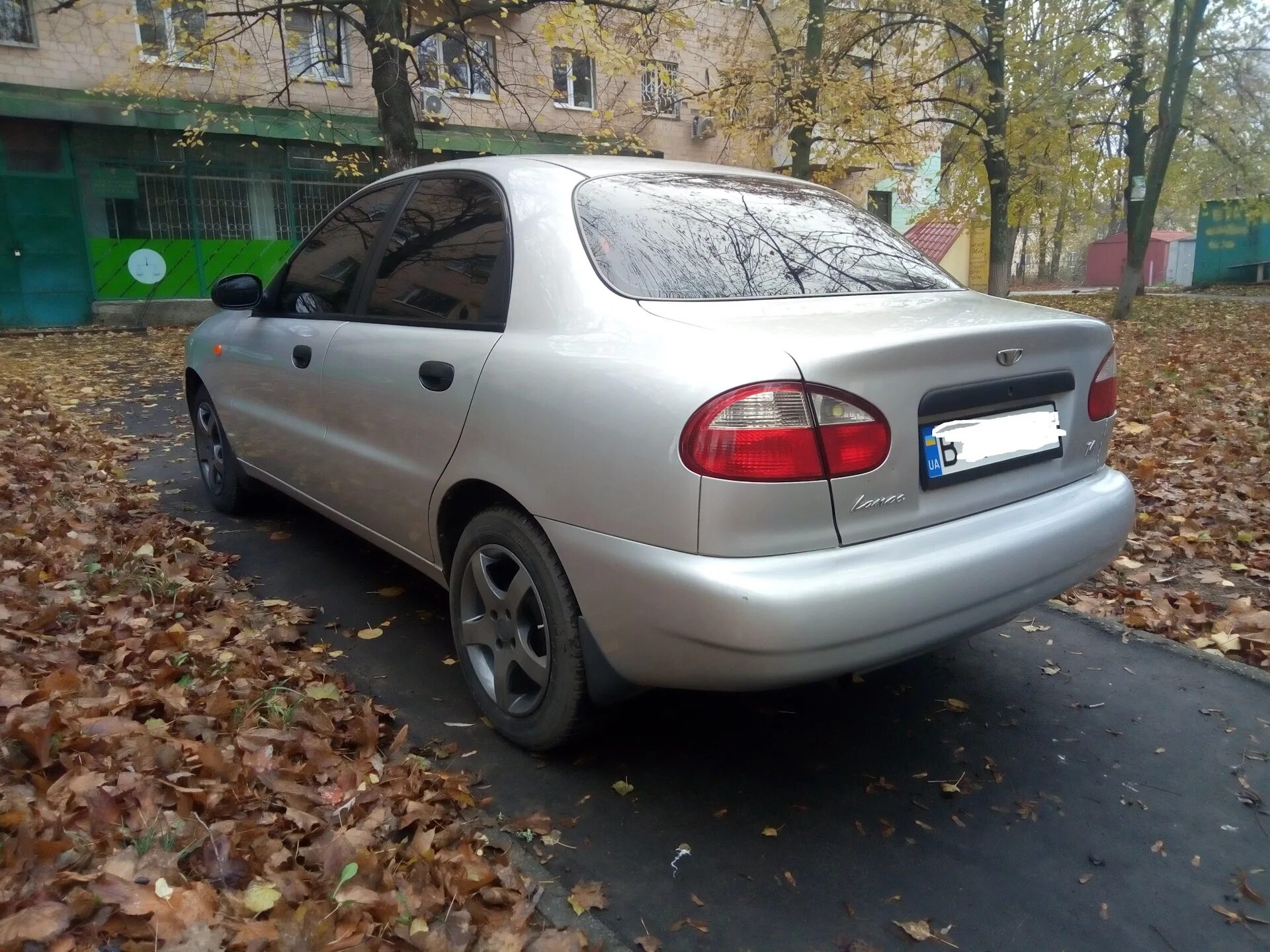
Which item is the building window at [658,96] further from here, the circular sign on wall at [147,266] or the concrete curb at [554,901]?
the concrete curb at [554,901]

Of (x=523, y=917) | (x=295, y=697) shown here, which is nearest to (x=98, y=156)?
(x=295, y=697)

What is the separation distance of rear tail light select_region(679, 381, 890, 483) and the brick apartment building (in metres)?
13.4

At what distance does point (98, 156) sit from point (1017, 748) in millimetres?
18790

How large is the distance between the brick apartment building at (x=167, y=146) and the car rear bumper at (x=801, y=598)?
13298mm

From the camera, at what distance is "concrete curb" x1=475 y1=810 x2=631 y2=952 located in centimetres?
208

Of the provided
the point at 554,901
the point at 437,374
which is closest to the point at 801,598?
the point at 554,901

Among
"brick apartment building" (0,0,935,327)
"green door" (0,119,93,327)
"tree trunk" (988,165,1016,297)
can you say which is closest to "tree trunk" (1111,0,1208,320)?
"tree trunk" (988,165,1016,297)

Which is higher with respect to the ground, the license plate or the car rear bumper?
the license plate

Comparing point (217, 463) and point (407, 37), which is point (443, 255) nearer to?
point (217, 463)

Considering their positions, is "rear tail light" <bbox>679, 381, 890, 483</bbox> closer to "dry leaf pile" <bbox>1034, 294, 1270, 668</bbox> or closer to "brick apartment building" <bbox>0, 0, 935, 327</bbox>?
"dry leaf pile" <bbox>1034, 294, 1270, 668</bbox>

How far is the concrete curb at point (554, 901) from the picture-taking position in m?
2.08

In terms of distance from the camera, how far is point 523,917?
6.84ft

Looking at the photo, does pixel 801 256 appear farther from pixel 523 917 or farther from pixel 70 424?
pixel 70 424

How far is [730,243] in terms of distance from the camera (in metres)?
2.86
